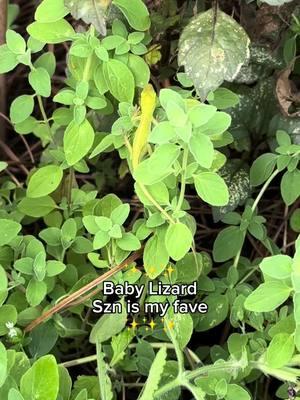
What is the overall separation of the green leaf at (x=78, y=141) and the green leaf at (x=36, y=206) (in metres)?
0.13

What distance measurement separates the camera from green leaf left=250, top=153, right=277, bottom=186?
110 cm

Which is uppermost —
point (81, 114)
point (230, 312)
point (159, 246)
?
point (81, 114)

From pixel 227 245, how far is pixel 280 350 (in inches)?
10.5

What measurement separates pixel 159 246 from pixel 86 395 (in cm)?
20

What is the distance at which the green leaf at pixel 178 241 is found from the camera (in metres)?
0.88

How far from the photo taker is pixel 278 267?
818mm

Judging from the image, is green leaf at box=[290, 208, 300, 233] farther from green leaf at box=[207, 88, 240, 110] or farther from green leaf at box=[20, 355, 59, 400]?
green leaf at box=[20, 355, 59, 400]

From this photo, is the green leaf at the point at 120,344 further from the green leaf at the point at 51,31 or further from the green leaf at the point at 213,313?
the green leaf at the point at 51,31

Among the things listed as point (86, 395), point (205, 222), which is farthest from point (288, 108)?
point (86, 395)

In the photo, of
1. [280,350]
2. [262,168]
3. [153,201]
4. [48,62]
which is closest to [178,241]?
[153,201]

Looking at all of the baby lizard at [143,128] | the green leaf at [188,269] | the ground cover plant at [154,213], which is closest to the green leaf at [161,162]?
the ground cover plant at [154,213]

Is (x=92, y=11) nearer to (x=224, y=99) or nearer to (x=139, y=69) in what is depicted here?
(x=139, y=69)

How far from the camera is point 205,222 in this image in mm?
1279

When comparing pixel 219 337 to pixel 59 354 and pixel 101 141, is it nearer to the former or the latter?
pixel 59 354
